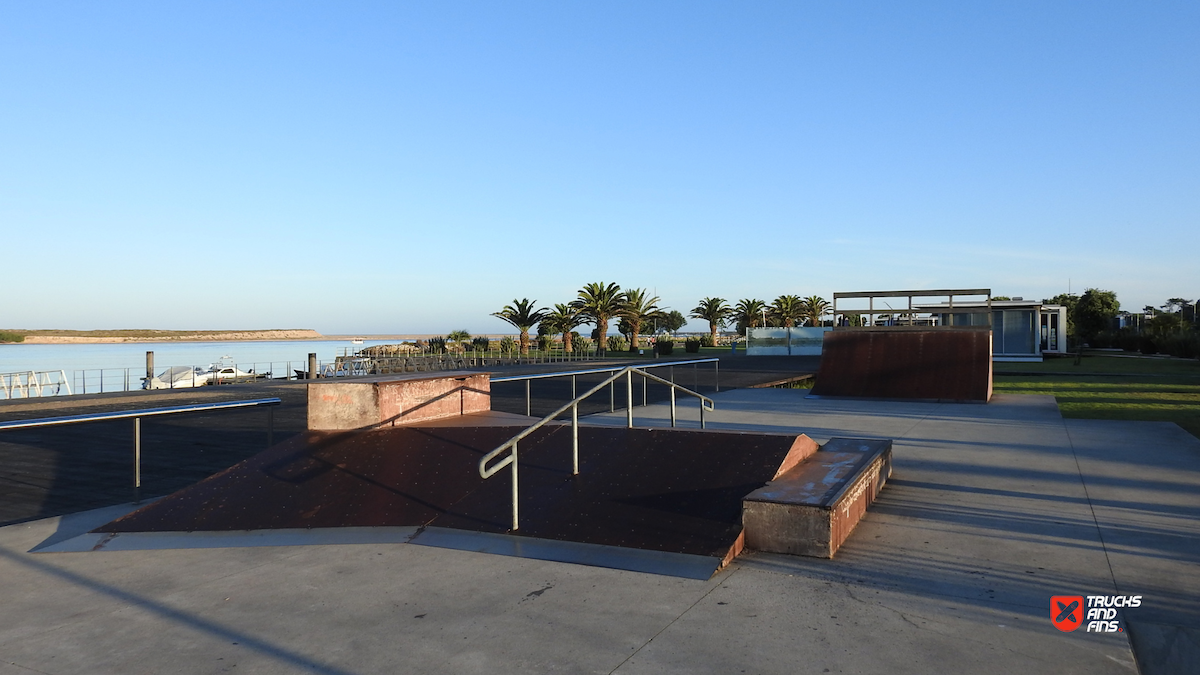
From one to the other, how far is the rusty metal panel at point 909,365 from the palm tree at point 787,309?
5567 cm

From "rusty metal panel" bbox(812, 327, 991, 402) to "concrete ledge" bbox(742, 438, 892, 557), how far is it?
11.2 m

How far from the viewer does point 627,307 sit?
55656 mm

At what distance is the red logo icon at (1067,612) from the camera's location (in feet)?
12.5

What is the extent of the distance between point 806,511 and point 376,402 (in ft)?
15.2

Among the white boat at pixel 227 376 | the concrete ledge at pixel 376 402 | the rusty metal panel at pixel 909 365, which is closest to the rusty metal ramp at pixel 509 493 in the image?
the concrete ledge at pixel 376 402

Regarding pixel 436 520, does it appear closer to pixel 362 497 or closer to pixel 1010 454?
pixel 362 497

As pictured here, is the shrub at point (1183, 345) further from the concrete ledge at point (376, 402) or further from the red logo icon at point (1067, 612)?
the concrete ledge at point (376, 402)

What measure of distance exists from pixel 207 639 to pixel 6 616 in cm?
143

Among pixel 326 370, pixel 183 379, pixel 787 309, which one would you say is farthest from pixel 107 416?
pixel 787 309

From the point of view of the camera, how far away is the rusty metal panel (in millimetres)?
16062

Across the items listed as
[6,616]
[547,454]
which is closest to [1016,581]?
[547,454]

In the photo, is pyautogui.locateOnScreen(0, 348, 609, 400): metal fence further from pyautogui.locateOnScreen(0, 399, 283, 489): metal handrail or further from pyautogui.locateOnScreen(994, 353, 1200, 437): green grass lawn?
pyautogui.locateOnScreen(0, 399, 283, 489): metal handrail

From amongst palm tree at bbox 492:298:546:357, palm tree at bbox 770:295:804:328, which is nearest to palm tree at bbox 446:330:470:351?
palm tree at bbox 492:298:546:357

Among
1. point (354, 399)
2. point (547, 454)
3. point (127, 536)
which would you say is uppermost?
point (354, 399)
